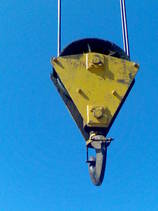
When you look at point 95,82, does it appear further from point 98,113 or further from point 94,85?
point 98,113

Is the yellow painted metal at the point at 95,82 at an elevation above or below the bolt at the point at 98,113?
above

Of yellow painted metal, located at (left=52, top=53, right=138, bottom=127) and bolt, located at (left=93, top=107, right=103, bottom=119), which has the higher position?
yellow painted metal, located at (left=52, top=53, right=138, bottom=127)

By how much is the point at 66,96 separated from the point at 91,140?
50 centimetres

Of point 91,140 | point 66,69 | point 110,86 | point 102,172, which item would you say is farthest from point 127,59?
point 102,172

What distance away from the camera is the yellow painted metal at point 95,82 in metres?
2.53

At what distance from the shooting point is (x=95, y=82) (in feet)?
8.55

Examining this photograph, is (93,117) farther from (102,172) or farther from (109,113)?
(102,172)

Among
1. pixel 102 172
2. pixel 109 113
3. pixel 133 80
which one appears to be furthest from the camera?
pixel 133 80

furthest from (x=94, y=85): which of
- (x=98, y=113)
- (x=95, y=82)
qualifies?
(x=98, y=113)

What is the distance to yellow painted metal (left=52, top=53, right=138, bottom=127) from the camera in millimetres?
2525

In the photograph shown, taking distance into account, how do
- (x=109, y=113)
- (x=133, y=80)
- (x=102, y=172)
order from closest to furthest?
(x=102, y=172) → (x=109, y=113) → (x=133, y=80)

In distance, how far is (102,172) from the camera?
2367mm

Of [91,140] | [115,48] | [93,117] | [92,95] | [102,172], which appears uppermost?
[115,48]

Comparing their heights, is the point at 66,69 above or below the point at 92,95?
above
